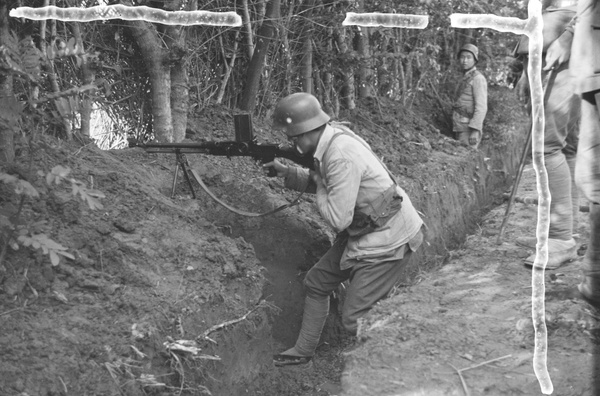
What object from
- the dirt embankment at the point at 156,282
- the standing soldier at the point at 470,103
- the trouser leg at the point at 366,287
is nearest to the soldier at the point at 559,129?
the trouser leg at the point at 366,287

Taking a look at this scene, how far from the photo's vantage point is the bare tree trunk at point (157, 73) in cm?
579

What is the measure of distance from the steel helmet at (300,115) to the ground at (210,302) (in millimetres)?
1034

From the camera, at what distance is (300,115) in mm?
4863

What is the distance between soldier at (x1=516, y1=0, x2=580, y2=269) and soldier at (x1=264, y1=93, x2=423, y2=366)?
41.8 inches

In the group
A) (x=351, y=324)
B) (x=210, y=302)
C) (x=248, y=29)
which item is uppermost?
(x=248, y=29)

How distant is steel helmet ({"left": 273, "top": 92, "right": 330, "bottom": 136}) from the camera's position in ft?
15.9

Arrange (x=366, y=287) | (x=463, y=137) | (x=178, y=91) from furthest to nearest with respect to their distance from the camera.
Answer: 1. (x=463, y=137)
2. (x=178, y=91)
3. (x=366, y=287)

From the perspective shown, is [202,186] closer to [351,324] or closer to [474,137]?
[351,324]

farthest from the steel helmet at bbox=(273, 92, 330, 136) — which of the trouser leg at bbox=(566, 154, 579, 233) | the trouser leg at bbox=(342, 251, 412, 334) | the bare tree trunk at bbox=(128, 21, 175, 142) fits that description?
the trouser leg at bbox=(566, 154, 579, 233)

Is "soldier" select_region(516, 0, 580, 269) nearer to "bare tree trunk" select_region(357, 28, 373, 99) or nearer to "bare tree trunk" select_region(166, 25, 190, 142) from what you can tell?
"bare tree trunk" select_region(166, 25, 190, 142)

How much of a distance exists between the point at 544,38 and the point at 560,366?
2604mm

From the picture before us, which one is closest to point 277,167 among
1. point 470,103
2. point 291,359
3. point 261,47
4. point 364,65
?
point 291,359

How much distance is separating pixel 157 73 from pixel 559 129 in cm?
332

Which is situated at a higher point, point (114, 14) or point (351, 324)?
point (114, 14)
